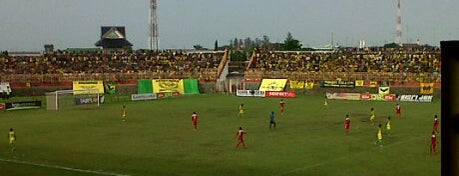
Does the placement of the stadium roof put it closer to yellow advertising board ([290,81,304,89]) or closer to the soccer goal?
yellow advertising board ([290,81,304,89])

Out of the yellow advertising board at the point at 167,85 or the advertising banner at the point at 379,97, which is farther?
the yellow advertising board at the point at 167,85

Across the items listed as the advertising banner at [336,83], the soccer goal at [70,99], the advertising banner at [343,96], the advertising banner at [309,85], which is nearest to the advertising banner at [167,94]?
the soccer goal at [70,99]

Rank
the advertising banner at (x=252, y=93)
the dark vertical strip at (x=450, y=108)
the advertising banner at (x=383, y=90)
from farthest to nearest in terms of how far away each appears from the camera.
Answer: the advertising banner at (x=252, y=93) → the advertising banner at (x=383, y=90) → the dark vertical strip at (x=450, y=108)

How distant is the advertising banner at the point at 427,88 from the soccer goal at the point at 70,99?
33.2 meters

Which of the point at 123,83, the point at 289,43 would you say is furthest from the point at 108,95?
the point at 289,43

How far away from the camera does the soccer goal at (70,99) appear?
57.1 metres

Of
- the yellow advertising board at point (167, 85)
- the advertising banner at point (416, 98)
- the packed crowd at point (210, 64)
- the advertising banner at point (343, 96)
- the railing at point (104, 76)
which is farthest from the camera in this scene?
the packed crowd at point (210, 64)

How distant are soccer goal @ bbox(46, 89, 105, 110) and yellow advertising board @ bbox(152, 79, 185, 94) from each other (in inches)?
440

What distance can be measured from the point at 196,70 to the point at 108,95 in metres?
15.1

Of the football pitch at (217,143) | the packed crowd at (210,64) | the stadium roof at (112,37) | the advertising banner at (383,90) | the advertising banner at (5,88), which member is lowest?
the football pitch at (217,143)

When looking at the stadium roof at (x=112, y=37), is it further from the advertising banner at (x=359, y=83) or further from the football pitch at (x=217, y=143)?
the football pitch at (x=217, y=143)

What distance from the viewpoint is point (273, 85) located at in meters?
72.9

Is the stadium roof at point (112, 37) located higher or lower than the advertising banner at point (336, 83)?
Answer: higher

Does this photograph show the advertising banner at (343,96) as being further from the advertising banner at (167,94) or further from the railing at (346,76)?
the advertising banner at (167,94)
